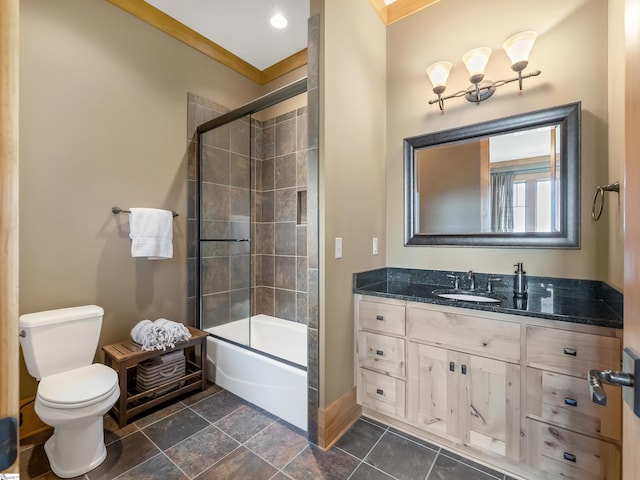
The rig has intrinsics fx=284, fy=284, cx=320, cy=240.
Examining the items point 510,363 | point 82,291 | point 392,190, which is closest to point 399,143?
point 392,190

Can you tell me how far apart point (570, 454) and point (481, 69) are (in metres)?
2.16

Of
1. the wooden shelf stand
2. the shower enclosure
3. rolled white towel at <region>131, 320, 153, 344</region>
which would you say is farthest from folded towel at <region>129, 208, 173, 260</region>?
the wooden shelf stand

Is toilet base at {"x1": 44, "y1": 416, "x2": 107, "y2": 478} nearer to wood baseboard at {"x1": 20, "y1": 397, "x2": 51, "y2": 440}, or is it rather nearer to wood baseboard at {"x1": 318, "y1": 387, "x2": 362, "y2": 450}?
wood baseboard at {"x1": 20, "y1": 397, "x2": 51, "y2": 440}

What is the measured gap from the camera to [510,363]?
56.4 inches

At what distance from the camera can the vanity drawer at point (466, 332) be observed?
1.44 metres

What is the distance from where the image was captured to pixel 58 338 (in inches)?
66.6

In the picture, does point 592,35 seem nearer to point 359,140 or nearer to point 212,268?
point 359,140

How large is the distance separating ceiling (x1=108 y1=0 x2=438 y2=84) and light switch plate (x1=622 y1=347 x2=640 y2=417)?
2.58 meters

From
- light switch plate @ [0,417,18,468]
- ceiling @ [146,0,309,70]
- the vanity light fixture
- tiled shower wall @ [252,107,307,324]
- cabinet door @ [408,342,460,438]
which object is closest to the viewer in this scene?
light switch plate @ [0,417,18,468]

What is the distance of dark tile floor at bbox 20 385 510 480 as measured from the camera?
4.83ft

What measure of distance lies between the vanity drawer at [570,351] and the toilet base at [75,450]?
2.27m

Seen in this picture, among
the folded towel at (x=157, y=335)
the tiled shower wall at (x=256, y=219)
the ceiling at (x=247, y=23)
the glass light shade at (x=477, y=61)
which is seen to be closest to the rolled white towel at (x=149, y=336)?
the folded towel at (x=157, y=335)

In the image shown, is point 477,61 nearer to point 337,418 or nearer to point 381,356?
point 381,356

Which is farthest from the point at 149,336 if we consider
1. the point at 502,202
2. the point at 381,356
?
the point at 502,202
